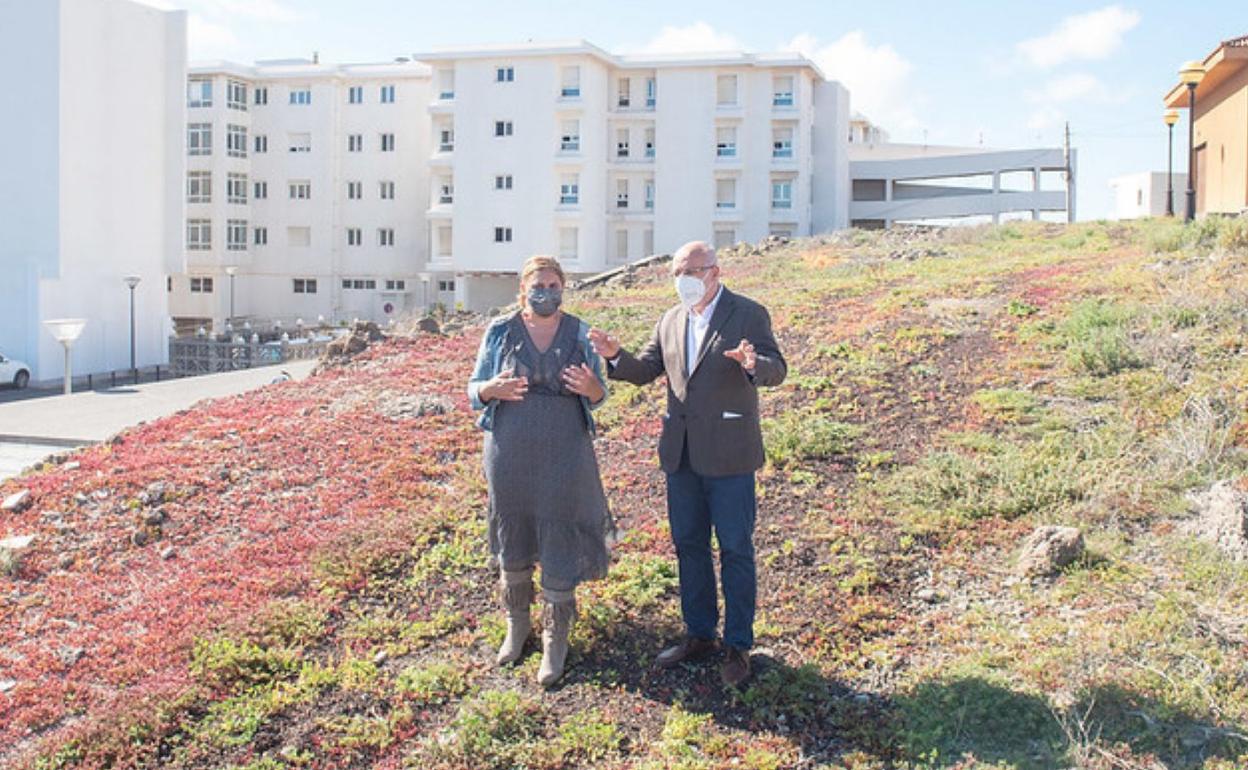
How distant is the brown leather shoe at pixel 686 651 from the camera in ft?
18.9

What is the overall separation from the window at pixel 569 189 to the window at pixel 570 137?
1.24 meters

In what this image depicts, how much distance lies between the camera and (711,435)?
18.1 ft

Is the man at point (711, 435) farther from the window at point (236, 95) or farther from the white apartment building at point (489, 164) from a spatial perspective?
the window at point (236, 95)

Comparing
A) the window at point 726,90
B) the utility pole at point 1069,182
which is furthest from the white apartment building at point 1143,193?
the window at point 726,90

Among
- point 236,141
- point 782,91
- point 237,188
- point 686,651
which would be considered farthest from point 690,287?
point 237,188

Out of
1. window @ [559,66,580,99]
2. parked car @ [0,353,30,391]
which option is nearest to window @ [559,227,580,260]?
window @ [559,66,580,99]

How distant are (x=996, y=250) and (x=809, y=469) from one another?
16210 millimetres

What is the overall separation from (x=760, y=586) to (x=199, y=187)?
63.0m

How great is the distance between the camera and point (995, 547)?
708 centimetres

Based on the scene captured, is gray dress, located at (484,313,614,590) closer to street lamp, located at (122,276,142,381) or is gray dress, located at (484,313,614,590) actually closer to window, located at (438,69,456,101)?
street lamp, located at (122,276,142,381)

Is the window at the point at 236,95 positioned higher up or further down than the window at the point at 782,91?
higher up

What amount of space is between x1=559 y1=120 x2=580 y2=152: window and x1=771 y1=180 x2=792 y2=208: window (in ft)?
31.7

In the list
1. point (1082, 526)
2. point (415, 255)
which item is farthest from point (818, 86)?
point (1082, 526)

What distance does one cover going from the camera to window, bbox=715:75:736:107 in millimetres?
55875
